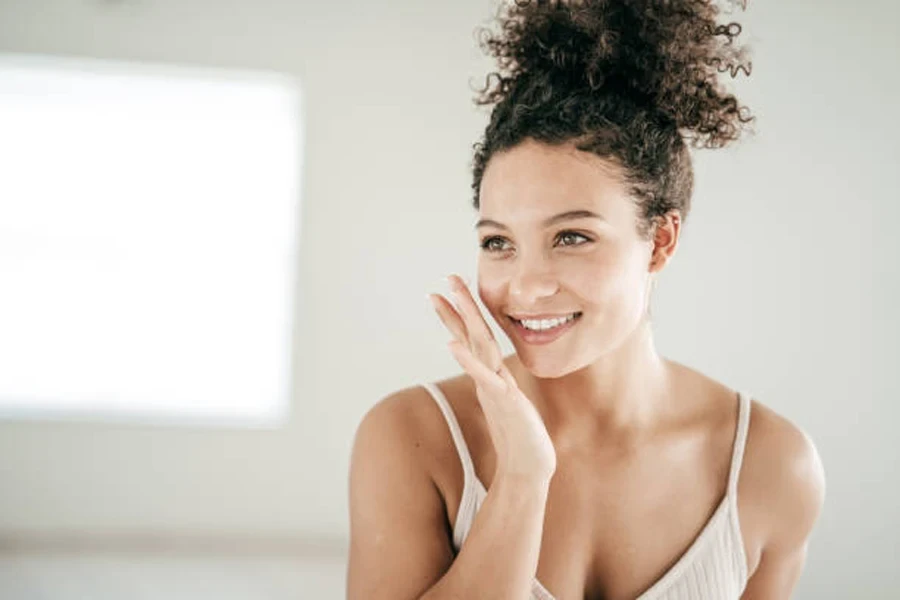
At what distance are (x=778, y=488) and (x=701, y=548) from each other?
6.2 inches

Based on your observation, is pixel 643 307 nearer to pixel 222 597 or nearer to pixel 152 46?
pixel 222 597

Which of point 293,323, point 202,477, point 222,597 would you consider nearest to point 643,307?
point 222,597

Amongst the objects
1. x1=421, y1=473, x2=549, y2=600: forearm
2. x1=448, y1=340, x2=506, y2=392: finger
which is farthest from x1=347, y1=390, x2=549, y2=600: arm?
x1=448, y1=340, x2=506, y2=392: finger

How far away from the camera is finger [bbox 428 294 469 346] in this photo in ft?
4.01

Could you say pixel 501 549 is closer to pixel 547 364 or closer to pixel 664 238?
pixel 547 364

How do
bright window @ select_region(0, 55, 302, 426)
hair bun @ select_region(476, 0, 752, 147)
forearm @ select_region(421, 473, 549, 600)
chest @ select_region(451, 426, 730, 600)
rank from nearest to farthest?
forearm @ select_region(421, 473, 549, 600) → hair bun @ select_region(476, 0, 752, 147) → chest @ select_region(451, 426, 730, 600) → bright window @ select_region(0, 55, 302, 426)

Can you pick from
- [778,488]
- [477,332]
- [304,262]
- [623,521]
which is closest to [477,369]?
[477,332]

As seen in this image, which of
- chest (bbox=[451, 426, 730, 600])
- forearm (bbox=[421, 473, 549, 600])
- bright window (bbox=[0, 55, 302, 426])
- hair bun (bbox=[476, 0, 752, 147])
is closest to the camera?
forearm (bbox=[421, 473, 549, 600])

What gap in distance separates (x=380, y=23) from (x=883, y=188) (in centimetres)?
242

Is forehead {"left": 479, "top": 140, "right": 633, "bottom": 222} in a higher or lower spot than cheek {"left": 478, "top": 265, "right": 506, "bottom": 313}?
higher

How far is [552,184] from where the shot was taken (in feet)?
3.88

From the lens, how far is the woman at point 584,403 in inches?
46.8

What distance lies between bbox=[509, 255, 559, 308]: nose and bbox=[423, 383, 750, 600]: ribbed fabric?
0.26 metres

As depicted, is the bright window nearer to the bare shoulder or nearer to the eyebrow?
the bare shoulder
